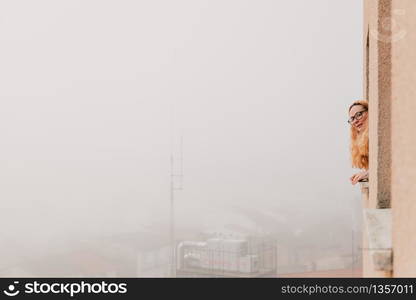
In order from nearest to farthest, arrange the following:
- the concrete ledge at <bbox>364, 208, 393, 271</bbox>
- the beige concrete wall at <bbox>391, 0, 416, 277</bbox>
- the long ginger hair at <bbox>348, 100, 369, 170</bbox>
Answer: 1. the beige concrete wall at <bbox>391, 0, 416, 277</bbox>
2. the concrete ledge at <bbox>364, 208, 393, 271</bbox>
3. the long ginger hair at <bbox>348, 100, 369, 170</bbox>

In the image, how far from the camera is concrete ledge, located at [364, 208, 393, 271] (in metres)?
1.37

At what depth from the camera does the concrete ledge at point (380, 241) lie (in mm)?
1369

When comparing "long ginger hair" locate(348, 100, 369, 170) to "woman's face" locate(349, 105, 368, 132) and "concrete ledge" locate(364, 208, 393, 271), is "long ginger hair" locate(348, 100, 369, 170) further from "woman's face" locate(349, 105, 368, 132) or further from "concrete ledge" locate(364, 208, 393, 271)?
"concrete ledge" locate(364, 208, 393, 271)

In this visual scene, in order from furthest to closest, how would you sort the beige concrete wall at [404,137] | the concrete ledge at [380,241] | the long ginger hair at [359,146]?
the long ginger hair at [359,146] < the concrete ledge at [380,241] < the beige concrete wall at [404,137]

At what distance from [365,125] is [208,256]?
8112 mm

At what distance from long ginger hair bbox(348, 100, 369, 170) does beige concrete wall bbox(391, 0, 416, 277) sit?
2.44 feet

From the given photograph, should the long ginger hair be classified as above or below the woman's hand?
above

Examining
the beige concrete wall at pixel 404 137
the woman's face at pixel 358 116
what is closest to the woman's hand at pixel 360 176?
the woman's face at pixel 358 116

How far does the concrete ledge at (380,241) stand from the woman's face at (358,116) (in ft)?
2.81

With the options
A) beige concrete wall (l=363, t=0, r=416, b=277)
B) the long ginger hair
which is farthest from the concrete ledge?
the long ginger hair

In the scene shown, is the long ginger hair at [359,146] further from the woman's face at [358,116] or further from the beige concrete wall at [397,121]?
the beige concrete wall at [397,121]

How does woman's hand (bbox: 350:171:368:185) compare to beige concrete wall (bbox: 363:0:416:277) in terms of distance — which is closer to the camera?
beige concrete wall (bbox: 363:0:416:277)

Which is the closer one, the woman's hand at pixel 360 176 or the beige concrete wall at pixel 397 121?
the beige concrete wall at pixel 397 121

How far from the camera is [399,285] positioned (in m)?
1.28
